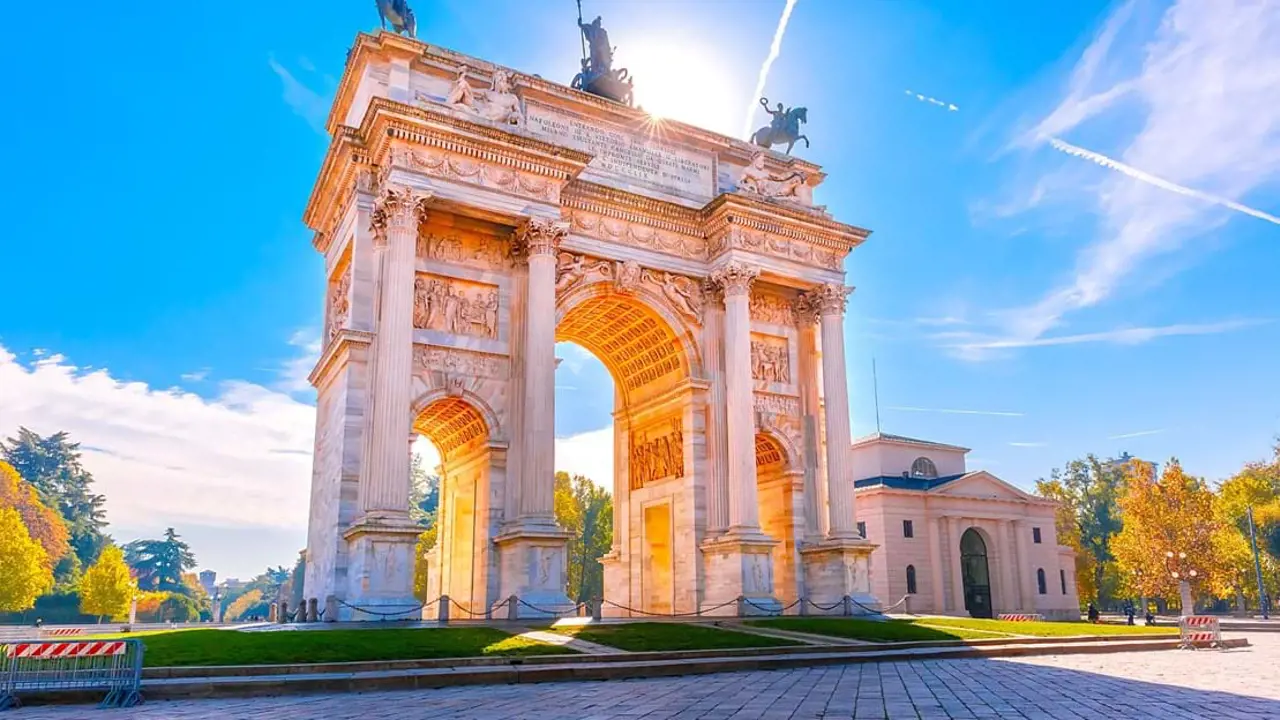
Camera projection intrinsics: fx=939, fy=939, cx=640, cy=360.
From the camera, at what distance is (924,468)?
65.1 m

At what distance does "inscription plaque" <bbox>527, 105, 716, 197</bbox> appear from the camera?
33.0m

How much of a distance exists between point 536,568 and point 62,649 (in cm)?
1497

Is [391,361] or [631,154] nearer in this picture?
[391,361]

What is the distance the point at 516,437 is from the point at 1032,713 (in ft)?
67.8

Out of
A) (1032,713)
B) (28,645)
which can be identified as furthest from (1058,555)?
(28,645)

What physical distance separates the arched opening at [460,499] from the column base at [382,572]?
3.97 metres

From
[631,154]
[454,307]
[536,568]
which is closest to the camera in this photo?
[536,568]

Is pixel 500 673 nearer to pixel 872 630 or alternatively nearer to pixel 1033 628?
pixel 872 630

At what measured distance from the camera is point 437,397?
1128 inches

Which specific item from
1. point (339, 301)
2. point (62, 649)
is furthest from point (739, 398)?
point (62, 649)

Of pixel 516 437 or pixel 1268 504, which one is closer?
pixel 516 437

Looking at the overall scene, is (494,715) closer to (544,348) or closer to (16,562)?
(544,348)

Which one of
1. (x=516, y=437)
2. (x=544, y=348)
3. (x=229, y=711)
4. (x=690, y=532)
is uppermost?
(x=544, y=348)

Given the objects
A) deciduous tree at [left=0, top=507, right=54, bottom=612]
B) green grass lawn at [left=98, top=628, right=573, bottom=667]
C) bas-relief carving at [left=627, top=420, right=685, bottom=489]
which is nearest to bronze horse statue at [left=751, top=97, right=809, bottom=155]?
bas-relief carving at [left=627, top=420, right=685, bottom=489]
